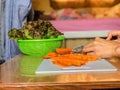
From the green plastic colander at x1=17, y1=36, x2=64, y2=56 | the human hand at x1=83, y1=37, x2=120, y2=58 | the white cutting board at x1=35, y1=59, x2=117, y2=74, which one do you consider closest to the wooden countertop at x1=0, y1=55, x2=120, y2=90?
the white cutting board at x1=35, y1=59, x2=117, y2=74

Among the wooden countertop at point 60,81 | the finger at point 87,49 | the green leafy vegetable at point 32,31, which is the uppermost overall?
the green leafy vegetable at point 32,31

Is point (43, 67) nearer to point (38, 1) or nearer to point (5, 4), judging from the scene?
point (5, 4)

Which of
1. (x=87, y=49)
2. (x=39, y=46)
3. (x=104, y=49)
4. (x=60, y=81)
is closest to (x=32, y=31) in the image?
(x=39, y=46)

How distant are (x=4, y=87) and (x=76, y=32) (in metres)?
2.25

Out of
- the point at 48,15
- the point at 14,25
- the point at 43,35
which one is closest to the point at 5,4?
the point at 14,25

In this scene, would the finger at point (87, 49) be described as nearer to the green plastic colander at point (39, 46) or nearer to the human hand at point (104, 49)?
the human hand at point (104, 49)

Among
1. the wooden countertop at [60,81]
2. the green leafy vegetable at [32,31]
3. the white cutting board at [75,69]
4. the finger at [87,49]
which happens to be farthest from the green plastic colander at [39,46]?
the wooden countertop at [60,81]

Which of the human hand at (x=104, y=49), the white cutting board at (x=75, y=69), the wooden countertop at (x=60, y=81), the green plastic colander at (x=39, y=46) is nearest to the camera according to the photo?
the wooden countertop at (x=60, y=81)

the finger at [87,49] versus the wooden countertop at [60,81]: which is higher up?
the finger at [87,49]

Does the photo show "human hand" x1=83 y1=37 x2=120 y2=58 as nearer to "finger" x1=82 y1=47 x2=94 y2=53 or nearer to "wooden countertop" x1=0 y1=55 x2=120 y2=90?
"finger" x1=82 y1=47 x2=94 y2=53

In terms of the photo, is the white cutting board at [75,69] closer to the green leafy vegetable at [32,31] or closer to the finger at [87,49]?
the finger at [87,49]

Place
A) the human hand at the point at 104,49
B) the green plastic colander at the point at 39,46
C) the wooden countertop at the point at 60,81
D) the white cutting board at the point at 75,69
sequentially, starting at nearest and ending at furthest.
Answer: the wooden countertop at the point at 60,81 → the white cutting board at the point at 75,69 → the human hand at the point at 104,49 → the green plastic colander at the point at 39,46

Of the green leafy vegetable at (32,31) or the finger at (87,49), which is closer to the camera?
the finger at (87,49)

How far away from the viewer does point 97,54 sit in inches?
51.8
